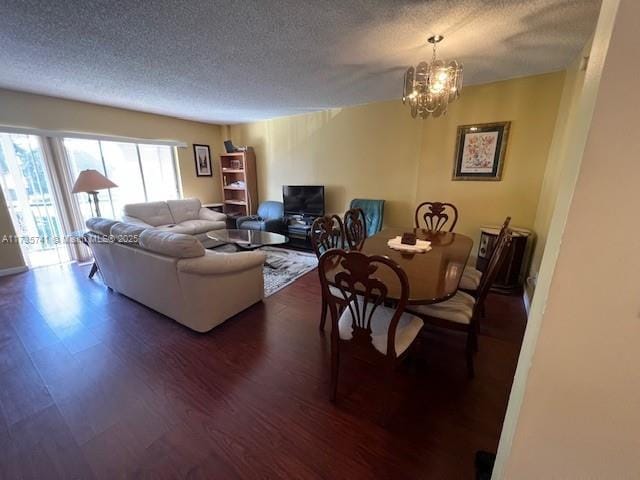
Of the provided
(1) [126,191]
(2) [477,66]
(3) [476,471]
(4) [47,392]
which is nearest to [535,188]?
(2) [477,66]

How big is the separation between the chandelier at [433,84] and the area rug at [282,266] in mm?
2315

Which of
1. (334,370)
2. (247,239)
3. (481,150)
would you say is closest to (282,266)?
(247,239)

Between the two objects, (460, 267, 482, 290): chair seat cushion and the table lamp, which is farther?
the table lamp

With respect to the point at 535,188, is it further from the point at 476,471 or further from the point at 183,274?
the point at 183,274

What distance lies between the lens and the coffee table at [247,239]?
3.39m

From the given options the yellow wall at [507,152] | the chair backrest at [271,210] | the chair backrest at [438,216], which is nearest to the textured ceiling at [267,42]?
the yellow wall at [507,152]

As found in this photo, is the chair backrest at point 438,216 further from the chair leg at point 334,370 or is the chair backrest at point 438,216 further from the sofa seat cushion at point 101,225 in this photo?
the sofa seat cushion at point 101,225

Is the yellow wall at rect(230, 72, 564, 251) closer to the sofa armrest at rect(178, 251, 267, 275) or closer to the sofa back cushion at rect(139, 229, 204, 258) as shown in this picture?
the sofa armrest at rect(178, 251, 267, 275)

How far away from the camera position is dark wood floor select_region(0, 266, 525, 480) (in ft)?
4.04

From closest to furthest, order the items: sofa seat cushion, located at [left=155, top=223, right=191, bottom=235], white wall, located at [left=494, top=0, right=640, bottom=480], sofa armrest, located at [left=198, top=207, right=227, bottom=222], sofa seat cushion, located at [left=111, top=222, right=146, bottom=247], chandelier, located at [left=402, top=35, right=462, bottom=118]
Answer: white wall, located at [left=494, top=0, right=640, bottom=480] → chandelier, located at [left=402, top=35, right=462, bottom=118] → sofa seat cushion, located at [left=111, top=222, right=146, bottom=247] → sofa seat cushion, located at [left=155, top=223, right=191, bottom=235] → sofa armrest, located at [left=198, top=207, right=227, bottom=222]

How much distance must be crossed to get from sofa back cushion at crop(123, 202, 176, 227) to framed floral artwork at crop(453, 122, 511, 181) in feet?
15.6


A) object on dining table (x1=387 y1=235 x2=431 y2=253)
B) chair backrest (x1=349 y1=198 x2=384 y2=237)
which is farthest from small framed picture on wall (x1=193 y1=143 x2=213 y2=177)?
object on dining table (x1=387 y1=235 x2=431 y2=253)

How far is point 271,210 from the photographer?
16.8 ft

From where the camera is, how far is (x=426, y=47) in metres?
2.09
